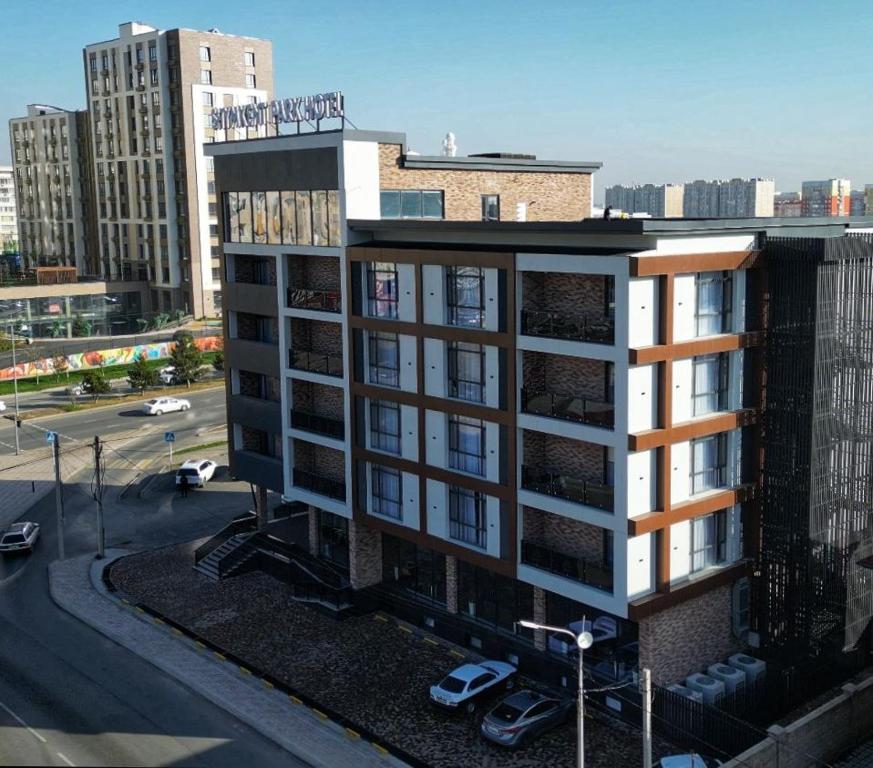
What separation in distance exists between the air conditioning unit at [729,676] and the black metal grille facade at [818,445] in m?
2.17

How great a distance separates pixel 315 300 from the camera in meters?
44.3

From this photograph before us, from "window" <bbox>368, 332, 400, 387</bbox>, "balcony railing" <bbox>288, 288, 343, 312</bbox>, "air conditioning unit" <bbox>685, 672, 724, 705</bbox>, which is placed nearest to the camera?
"air conditioning unit" <bbox>685, 672, 724, 705</bbox>

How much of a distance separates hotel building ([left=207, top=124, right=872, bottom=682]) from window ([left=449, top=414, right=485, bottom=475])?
3.5 inches

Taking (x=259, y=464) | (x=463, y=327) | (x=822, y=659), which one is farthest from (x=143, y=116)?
(x=822, y=659)

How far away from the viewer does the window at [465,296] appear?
121 feet

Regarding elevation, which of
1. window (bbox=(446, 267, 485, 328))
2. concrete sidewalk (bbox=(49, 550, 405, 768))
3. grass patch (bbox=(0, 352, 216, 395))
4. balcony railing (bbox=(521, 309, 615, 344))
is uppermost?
window (bbox=(446, 267, 485, 328))

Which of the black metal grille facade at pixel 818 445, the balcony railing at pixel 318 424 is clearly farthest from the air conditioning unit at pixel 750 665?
the balcony railing at pixel 318 424

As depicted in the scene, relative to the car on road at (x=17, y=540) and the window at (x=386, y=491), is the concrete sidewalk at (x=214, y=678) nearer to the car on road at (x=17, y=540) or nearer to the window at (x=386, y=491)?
the car on road at (x=17, y=540)

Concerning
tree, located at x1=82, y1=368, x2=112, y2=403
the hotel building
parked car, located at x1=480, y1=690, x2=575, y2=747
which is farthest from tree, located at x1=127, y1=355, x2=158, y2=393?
parked car, located at x1=480, y1=690, x2=575, y2=747

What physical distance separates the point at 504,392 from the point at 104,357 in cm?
8126

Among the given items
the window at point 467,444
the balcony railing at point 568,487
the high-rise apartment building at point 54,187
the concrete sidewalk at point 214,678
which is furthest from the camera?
the high-rise apartment building at point 54,187

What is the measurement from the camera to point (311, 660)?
39.0 m

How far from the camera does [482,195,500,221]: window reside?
4631 cm

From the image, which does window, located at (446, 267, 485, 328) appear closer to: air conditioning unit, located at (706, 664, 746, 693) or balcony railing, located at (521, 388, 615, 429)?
balcony railing, located at (521, 388, 615, 429)
